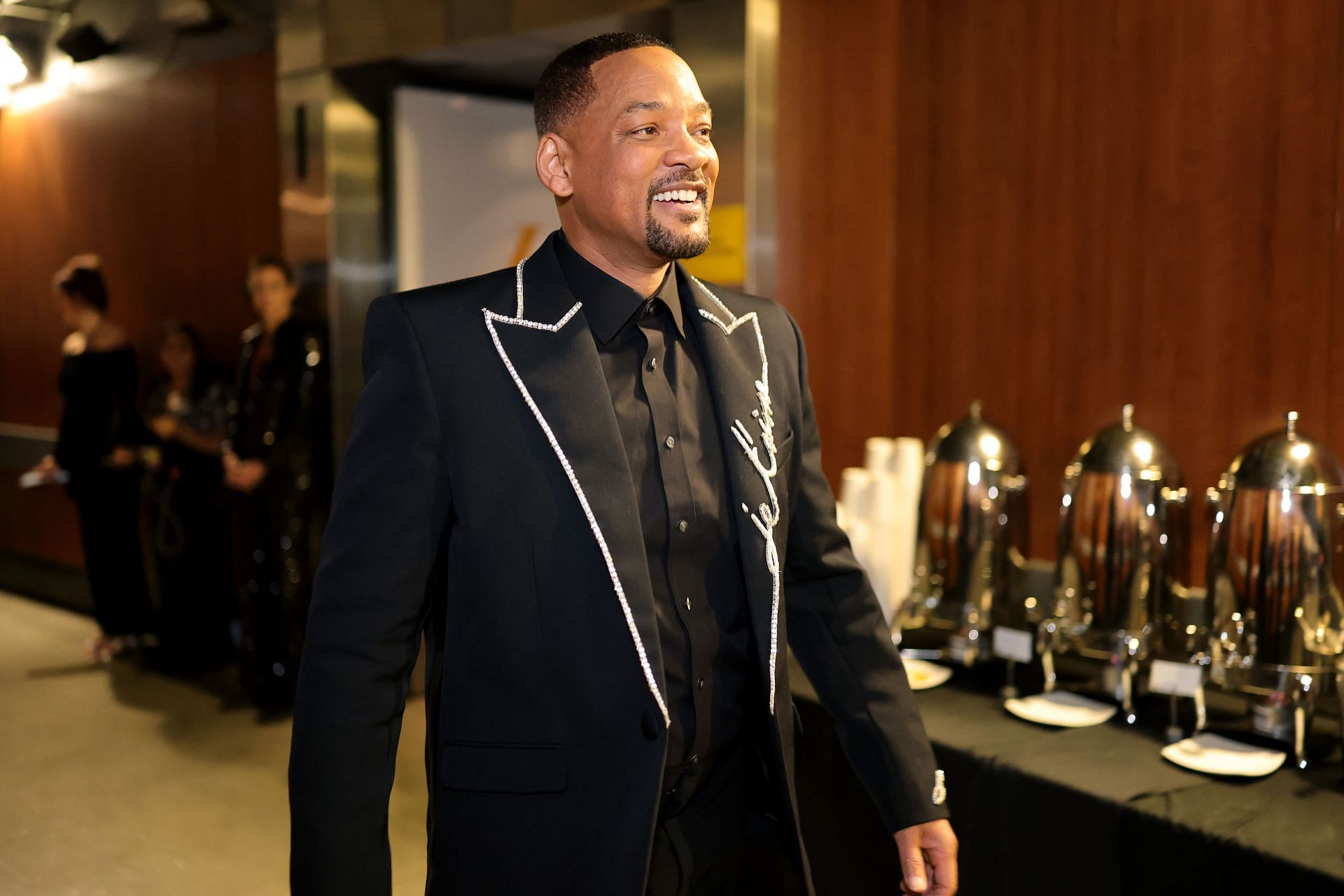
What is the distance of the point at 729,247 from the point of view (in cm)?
322

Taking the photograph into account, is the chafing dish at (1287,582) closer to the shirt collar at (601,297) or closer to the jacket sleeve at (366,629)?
the shirt collar at (601,297)

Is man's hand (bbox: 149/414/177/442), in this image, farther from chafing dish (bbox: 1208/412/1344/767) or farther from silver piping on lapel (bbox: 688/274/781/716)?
chafing dish (bbox: 1208/412/1344/767)

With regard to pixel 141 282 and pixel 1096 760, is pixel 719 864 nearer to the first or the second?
pixel 1096 760

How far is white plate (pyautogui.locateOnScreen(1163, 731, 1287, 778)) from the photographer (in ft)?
6.21

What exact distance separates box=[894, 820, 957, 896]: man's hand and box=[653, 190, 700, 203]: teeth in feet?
2.74

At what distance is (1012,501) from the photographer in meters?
2.48

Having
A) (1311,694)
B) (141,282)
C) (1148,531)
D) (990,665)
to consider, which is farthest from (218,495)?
(1311,694)

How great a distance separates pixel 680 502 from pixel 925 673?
1.24 metres

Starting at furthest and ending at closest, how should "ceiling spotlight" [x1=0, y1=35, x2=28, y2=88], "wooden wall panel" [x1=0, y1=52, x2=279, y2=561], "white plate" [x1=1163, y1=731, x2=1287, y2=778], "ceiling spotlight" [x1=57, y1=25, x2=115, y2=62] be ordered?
"ceiling spotlight" [x1=0, y1=35, x2=28, y2=88] → "ceiling spotlight" [x1=57, y1=25, x2=115, y2=62] → "wooden wall panel" [x1=0, y1=52, x2=279, y2=561] → "white plate" [x1=1163, y1=731, x2=1287, y2=778]

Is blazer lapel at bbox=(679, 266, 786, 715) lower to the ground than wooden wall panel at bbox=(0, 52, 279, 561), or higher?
lower

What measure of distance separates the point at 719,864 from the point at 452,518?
574 mm

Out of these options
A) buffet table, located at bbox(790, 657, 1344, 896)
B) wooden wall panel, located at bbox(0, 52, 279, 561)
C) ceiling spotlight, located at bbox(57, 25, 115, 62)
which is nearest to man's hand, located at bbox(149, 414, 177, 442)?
wooden wall panel, located at bbox(0, 52, 279, 561)

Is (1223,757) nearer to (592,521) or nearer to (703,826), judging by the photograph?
(703,826)

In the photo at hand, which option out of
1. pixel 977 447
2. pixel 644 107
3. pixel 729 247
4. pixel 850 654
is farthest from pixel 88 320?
pixel 850 654
